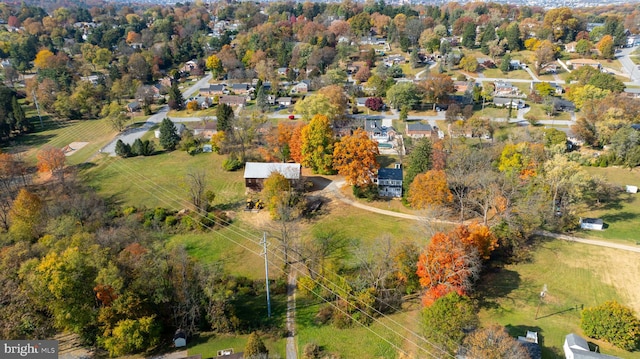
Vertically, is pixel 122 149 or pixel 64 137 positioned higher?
pixel 122 149

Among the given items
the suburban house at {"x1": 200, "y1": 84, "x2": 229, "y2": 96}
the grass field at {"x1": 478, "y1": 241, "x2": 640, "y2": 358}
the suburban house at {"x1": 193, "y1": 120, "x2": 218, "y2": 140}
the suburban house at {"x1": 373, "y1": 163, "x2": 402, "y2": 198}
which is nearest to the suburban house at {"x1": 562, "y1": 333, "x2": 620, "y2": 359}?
the grass field at {"x1": 478, "y1": 241, "x2": 640, "y2": 358}

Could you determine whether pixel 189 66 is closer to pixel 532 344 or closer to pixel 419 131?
pixel 419 131

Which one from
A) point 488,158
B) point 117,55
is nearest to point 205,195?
point 488,158

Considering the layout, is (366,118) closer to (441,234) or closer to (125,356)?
(441,234)

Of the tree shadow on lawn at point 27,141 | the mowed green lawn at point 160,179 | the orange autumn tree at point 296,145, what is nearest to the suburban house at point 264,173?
the mowed green lawn at point 160,179

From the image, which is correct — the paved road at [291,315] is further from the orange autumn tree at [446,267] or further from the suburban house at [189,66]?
the suburban house at [189,66]

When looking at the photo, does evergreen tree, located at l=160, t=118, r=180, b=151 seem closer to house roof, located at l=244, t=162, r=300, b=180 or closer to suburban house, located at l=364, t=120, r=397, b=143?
house roof, located at l=244, t=162, r=300, b=180

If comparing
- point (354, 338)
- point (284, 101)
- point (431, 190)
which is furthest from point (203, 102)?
point (354, 338)
